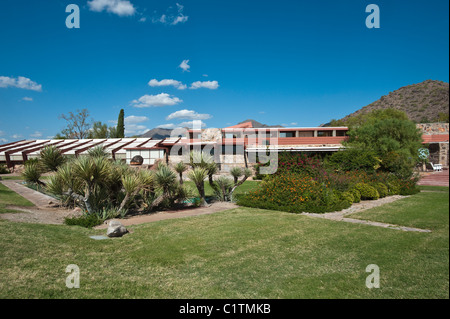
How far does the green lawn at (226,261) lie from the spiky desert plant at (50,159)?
4.04m

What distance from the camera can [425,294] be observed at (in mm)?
3799

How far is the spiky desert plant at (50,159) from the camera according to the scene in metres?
11.0

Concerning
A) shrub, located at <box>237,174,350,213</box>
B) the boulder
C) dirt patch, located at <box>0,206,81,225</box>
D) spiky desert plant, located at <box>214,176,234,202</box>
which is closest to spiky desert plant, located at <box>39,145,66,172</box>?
dirt patch, located at <box>0,206,81,225</box>

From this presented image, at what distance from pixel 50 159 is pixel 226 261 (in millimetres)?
9137

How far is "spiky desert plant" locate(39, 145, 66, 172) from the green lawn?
4.04 meters

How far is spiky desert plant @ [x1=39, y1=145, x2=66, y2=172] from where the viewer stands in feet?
36.1

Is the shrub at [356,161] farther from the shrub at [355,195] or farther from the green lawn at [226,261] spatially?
the green lawn at [226,261]

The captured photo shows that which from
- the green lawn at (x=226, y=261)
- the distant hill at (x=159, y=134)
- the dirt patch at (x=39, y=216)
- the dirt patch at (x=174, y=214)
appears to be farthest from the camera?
the distant hill at (x=159, y=134)

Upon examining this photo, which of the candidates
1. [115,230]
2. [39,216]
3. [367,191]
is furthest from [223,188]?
[39,216]

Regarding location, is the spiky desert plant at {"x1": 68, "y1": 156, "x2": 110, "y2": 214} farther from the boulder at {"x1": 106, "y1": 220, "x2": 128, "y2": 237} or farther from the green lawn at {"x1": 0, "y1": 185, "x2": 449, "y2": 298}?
the boulder at {"x1": 106, "y1": 220, "x2": 128, "y2": 237}

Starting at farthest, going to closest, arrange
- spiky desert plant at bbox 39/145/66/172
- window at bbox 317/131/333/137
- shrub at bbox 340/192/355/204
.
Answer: window at bbox 317/131/333/137 → shrub at bbox 340/192/355/204 → spiky desert plant at bbox 39/145/66/172

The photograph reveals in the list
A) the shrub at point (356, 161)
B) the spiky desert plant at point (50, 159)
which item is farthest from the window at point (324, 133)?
the spiky desert plant at point (50, 159)
